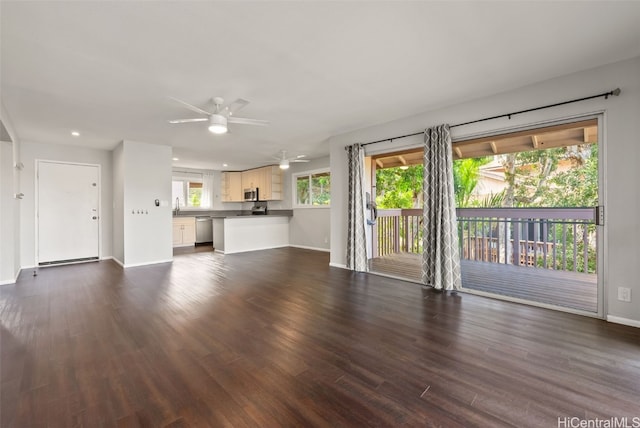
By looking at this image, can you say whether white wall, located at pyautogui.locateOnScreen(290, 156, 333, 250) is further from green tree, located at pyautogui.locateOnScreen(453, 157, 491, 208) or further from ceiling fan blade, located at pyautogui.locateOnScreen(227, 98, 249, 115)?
ceiling fan blade, located at pyautogui.locateOnScreen(227, 98, 249, 115)

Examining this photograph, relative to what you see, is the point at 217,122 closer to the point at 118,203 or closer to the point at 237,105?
the point at 237,105

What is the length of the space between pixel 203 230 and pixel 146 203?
363cm

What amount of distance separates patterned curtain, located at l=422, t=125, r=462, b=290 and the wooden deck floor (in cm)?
42

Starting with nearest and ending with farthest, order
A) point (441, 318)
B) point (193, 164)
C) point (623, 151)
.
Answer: point (623, 151) < point (441, 318) < point (193, 164)

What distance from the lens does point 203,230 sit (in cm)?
923

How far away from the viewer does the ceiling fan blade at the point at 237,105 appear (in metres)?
3.23

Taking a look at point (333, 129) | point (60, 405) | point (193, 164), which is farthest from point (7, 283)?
point (333, 129)

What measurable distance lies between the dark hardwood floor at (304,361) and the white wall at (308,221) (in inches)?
147

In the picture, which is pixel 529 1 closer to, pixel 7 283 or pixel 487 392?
pixel 487 392

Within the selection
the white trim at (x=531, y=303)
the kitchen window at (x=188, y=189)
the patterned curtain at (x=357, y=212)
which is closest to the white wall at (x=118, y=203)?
the kitchen window at (x=188, y=189)

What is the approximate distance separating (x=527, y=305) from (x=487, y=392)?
6.76 feet

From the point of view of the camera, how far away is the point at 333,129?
4.95 metres

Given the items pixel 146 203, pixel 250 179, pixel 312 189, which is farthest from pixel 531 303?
pixel 250 179

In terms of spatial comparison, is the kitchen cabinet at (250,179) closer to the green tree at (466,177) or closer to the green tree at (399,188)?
the green tree at (399,188)
